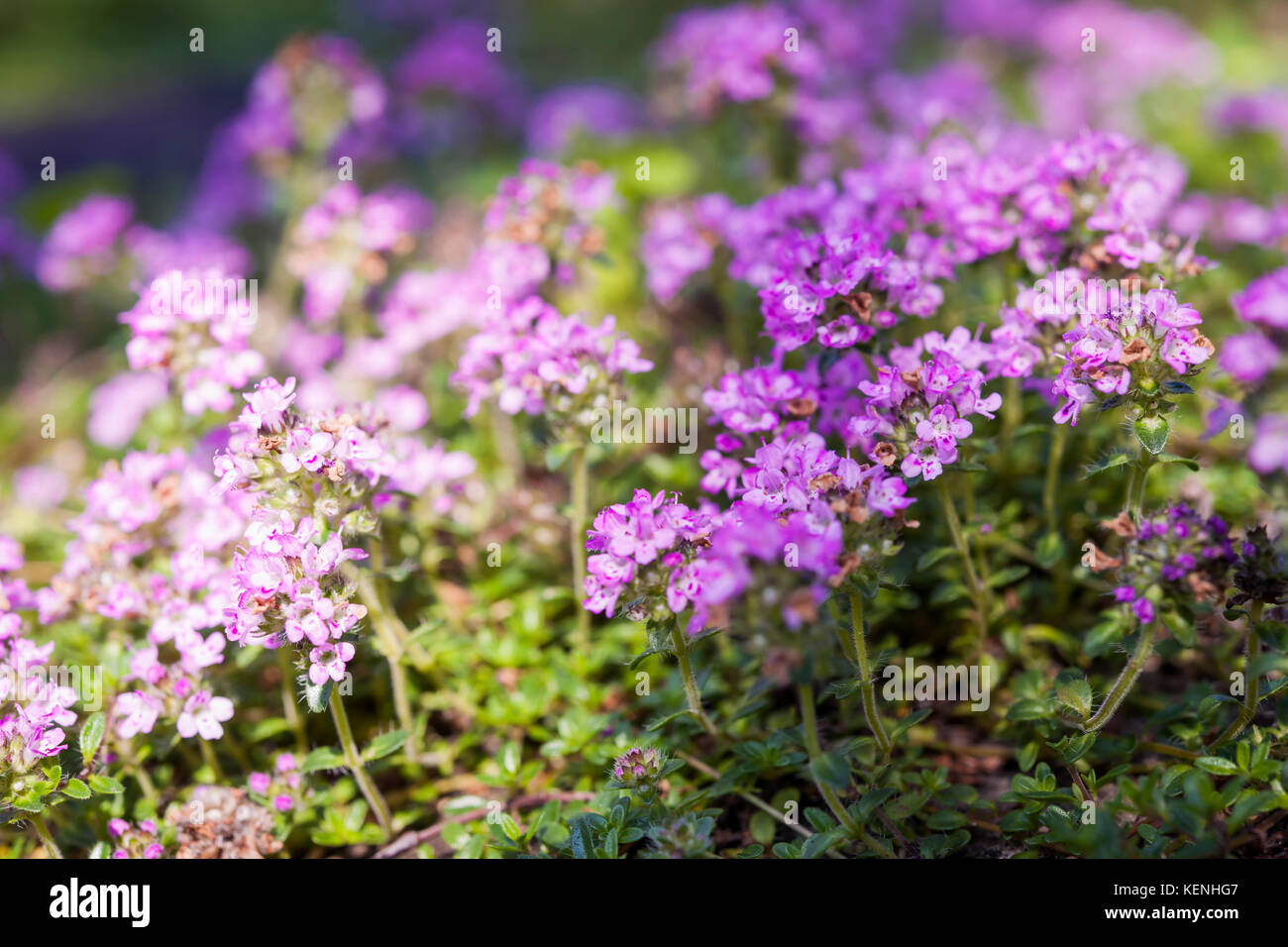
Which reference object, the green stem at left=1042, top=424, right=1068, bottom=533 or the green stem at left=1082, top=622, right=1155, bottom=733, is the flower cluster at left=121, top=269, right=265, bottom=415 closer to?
the green stem at left=1042, top=424, right=1068, bottom=533

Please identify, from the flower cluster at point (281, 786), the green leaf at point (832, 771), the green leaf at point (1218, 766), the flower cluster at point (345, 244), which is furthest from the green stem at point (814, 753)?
the flower cluster at point (345, 244)

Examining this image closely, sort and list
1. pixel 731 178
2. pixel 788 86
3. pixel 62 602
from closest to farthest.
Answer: pixel 62 602 → pixel 788 86 → pixel 731 178

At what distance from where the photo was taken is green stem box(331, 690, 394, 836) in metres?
2.75

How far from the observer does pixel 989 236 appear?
313cm

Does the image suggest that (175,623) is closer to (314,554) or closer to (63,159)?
(314,554)

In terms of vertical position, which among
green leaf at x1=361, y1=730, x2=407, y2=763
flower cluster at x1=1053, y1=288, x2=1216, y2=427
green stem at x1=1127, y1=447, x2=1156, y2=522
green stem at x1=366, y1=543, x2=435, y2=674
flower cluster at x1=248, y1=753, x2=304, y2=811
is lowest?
flower cluster at x1=248, y1=753, x2=304, y2=811

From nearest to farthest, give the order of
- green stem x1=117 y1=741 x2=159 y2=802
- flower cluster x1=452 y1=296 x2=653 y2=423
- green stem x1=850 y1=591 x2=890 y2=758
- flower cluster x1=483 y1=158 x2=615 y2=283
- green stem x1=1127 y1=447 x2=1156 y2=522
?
green stem x1=850 y1=591 x2=890 y2=758 < green stem x1=1127 y1=447 x2=1156 y2=522 < green stem x1=117 y1=741 x2=159 y2=802 < flower cluster x1=452 y1=296 x2=653 y2=423 < flower cluster x1=483 y1=158 x2=615 y2=283

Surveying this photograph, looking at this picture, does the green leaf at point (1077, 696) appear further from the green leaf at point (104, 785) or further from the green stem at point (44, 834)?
the green stem at point (44, 834)

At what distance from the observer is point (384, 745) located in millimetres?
2859

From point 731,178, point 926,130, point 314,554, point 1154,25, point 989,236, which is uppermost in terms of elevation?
point 1154,25

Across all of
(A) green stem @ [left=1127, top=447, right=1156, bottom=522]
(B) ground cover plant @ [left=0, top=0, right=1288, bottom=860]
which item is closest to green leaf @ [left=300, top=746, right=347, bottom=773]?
(B) ground cover plant @ [left=0, top=0, right=1288, bottom=860]

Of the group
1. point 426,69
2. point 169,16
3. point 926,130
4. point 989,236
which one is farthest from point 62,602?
point 169,16

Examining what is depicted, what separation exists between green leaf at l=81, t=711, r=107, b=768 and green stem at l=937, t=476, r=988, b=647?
239 cm

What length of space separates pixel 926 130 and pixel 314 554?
276cm
